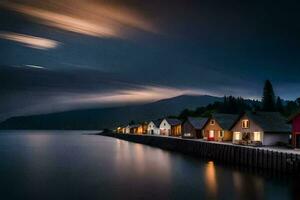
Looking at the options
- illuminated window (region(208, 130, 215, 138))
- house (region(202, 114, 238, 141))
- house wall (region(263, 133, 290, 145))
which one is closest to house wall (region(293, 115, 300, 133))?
house wall (region(263, 133, 290, 145))

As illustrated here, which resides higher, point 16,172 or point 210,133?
point 210,133

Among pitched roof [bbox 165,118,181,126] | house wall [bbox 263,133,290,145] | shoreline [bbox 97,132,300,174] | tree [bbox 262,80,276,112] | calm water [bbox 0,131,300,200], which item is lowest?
calm water [bbox 0,131,300,200]

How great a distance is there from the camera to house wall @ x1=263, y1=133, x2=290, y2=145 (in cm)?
5972

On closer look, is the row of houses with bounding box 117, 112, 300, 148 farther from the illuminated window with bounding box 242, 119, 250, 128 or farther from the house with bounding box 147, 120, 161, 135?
the house with bounding box 147, 120, 161, 135

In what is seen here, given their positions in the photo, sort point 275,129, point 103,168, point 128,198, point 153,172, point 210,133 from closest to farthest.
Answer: point 128,198
point 153,172
point 103,168
point 275,129
point 210,133

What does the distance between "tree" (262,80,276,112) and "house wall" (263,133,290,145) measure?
3271 inches

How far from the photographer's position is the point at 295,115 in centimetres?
5222

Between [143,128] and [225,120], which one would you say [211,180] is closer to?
[225,120]

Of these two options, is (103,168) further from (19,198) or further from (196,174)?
(19,198)

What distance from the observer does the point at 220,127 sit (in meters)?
76.9

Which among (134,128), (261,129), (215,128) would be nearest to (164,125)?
(215,128)

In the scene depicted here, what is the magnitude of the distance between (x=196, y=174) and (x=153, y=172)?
20.7ft

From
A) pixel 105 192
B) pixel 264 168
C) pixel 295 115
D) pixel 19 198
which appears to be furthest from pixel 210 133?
pixel 19 198

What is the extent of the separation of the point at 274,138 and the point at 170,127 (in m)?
64.9
